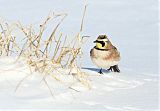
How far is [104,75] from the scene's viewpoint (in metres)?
5.13

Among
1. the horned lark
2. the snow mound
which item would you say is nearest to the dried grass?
the snow mound

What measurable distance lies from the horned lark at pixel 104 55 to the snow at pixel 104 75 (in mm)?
92

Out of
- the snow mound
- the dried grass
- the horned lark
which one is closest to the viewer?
the snow mound

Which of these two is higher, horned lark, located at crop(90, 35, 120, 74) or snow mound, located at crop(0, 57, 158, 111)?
horned lark, located at crop(90, 35, 120, 74)

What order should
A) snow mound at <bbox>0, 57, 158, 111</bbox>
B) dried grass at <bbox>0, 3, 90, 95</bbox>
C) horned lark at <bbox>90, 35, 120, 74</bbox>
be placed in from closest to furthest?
snow mound at <bbox>0, 57, 158, 111</bbox>
dried grass at <bbox>0, 3, 90, 95</bbox>
horned lark at <bbox>90, 35, 120, 74</bbox>

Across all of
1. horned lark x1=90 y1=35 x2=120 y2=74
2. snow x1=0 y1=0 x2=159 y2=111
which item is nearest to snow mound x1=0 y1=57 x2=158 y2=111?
snow x1=0 y1=0 x2=159 y2=111

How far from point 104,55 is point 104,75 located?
31cm

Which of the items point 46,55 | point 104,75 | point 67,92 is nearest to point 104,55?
point 104,75

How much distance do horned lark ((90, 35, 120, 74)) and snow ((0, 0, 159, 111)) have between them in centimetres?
9

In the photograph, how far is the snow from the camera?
13.1 feet

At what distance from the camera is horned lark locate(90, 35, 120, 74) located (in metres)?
5.36

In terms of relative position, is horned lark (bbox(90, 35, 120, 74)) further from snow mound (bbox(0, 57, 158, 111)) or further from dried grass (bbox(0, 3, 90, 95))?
snow mound (bbox(0, 57, 158, 111))

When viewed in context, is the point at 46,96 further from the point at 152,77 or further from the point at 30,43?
the point at 152,77

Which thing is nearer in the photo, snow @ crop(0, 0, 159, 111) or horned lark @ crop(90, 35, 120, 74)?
snow @ crop(0, 0, 159, 111)
